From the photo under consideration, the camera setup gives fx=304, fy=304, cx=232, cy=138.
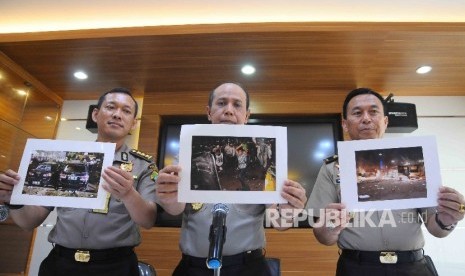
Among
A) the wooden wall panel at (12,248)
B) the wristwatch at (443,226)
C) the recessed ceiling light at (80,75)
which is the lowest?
the wooden wall panel at (12,248)

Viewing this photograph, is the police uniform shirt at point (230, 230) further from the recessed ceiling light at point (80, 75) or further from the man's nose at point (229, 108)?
the recessed ceiling light at point (80, 75)

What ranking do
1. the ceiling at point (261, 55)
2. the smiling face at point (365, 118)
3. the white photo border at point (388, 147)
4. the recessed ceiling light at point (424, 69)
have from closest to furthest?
the white photo border at point (388, 147) < the smiling face at point (365, 118) < the ceiling at point (261, 55) < the recessed ceiling light at point (424, 69)

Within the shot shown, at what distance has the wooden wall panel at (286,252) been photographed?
8.87 feet

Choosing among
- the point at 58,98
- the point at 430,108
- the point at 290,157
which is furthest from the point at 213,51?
the point at 430,108

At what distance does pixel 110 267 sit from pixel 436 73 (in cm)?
320

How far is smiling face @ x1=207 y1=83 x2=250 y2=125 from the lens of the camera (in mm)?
1289

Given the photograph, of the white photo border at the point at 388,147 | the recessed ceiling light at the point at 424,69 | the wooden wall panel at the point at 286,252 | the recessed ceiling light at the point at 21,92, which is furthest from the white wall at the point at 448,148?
the recessed ceiling light at the point at 21,92

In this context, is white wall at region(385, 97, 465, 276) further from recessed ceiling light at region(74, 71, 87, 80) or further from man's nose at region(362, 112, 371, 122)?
recessed ceiling light at region(74, 71, 87, 80)

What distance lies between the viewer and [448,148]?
321cm

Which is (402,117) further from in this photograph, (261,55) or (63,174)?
(63,174)

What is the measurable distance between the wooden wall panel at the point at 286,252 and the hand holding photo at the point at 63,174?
1.83m

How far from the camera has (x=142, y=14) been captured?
8.57 feet

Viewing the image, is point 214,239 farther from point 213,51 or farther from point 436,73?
point 436,73

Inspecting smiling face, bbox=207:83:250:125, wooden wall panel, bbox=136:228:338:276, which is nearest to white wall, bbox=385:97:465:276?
wooden wall panel, bbox=136:228:338:276
